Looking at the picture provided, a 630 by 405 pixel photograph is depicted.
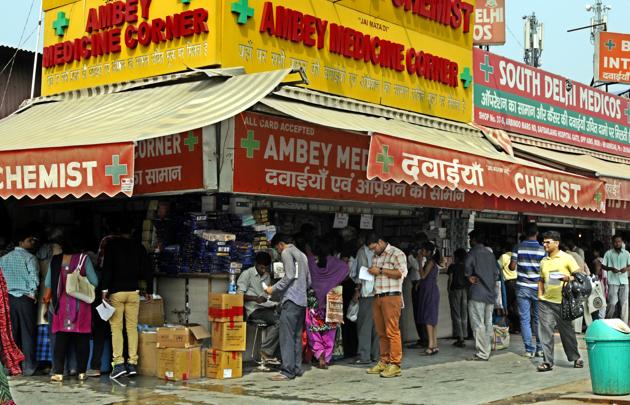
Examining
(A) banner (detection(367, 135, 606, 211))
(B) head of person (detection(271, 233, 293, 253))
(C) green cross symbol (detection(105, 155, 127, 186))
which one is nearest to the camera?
(C) green cross symbol (detection(105, 155, 127, 186))

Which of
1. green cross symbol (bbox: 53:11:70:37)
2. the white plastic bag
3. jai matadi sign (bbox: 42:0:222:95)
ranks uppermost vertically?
green cross symbol (bbox: 53:11:70:37)

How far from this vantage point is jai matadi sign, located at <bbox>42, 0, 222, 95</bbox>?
37.3 feet

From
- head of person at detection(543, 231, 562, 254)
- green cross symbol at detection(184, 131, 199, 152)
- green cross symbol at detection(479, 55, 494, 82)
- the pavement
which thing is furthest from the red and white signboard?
green cross symbol at detection(479, 55, 494, 82)

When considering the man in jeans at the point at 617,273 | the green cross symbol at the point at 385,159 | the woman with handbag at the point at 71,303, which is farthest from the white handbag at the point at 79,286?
the man in jeans at the point at 617,273

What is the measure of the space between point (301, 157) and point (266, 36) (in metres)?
1.70

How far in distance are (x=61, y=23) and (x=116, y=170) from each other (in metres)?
5.63

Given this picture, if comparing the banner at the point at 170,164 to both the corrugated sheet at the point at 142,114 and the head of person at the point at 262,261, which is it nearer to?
the corrugated sheet at the point at 142,114

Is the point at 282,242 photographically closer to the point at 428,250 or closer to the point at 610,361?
the point at 428,250

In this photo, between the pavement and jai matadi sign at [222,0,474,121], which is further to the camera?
jai matadi sign at [222,0,474,121]

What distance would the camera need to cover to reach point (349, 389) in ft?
33.2

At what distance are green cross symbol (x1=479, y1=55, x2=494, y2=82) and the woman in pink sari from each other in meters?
6.60

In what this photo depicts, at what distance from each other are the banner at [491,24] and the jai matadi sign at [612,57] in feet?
15.0

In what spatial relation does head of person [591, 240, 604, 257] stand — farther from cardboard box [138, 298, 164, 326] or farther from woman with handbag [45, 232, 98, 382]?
woman with handbag [45, 232, 98, 382]

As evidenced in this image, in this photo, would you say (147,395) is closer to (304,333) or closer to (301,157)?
(304,333)
